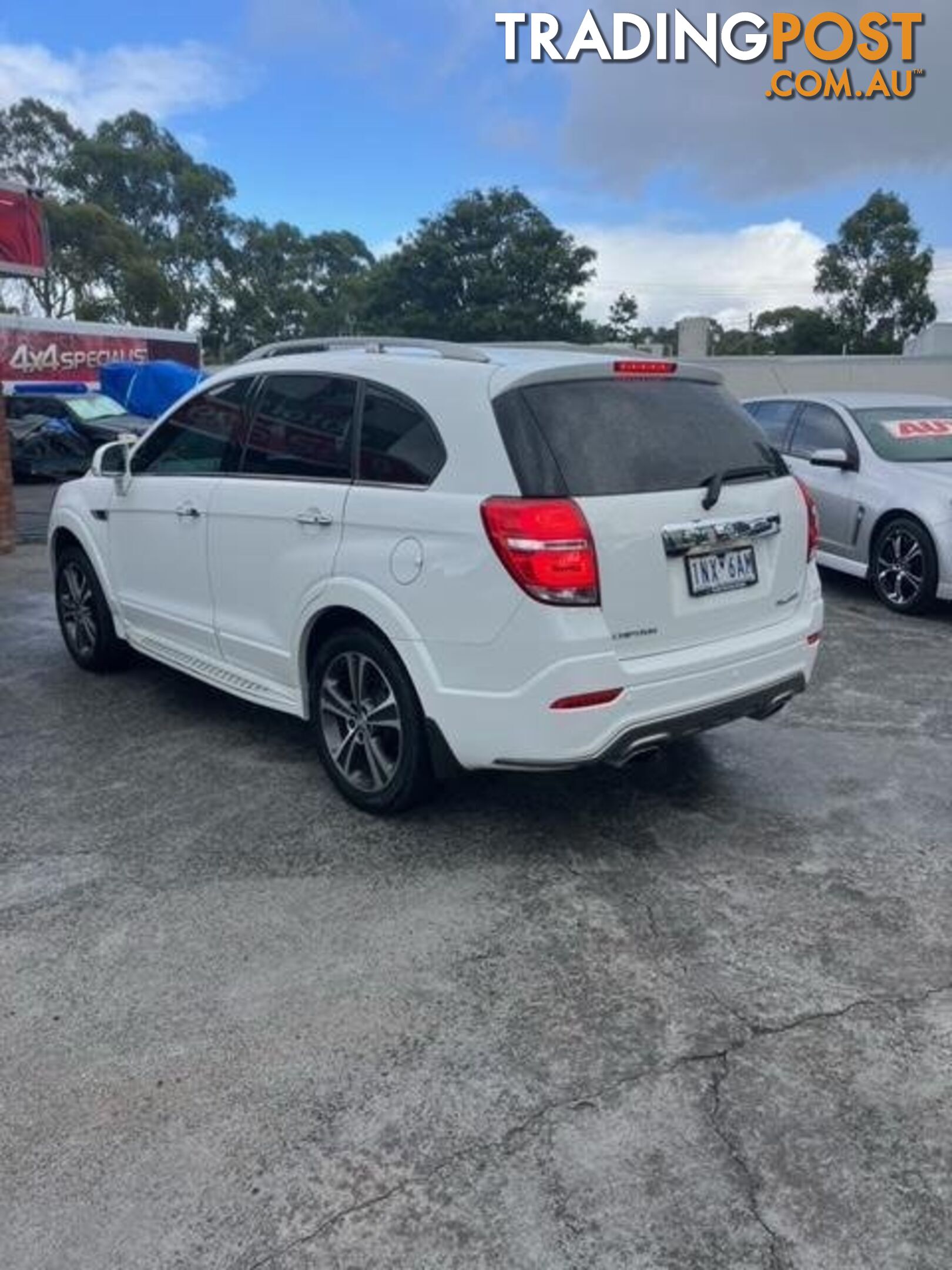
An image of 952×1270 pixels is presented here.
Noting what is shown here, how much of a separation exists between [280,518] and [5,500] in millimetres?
7621

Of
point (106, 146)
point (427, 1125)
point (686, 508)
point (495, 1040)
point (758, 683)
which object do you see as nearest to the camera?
point (427, 1125)

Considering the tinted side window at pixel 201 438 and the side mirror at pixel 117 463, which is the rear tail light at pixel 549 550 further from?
the side mirror at pixel 117 463

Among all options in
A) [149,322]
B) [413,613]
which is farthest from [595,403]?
[149,322]

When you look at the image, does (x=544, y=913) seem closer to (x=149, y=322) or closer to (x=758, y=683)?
(x=758, y=683)

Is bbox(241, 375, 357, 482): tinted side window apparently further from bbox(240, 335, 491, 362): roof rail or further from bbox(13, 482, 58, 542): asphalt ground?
bbox(13, 482, 58, 542): asphalt ground

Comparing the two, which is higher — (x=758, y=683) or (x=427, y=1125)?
(x=758, y=683)

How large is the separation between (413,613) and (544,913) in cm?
109

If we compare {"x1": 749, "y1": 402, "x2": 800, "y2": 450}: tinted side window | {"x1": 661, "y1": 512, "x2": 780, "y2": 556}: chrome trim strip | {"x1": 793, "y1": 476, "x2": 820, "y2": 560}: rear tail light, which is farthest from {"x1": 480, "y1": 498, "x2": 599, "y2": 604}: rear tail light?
{"x1": 749, "y1": 402, "x2": 800, "y2": 450}: tinted side window

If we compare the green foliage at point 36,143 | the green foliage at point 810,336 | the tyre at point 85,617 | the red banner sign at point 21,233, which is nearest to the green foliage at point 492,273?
the green foliage at point 810,336

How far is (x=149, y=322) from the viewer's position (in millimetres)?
50531

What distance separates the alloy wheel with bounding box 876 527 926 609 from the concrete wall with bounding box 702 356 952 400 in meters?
22.2

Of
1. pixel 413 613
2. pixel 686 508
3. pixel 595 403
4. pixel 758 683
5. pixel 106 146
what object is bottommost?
pixel 758 683

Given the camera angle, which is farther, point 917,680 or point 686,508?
point 917,680

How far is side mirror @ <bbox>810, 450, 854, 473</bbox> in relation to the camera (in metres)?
7.99
